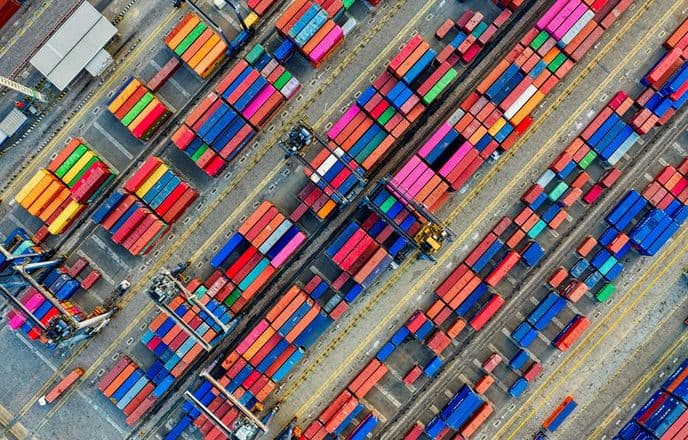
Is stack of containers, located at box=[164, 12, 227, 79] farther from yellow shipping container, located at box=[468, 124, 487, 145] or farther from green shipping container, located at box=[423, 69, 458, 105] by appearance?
yellow shipping container, located at box=[468, 124, 487, 145]

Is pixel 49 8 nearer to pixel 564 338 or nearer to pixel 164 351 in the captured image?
pixel 164 351

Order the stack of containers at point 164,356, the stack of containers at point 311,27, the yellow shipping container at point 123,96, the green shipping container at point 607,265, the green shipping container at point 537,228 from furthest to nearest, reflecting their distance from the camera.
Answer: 1. the green shipping container at point 607,265
2. the green shipping container at point 537,228
3. the stack of containers at point 164,356
4. the yellow shipping container at point 123,96
5. the stack of containers at point 311,27

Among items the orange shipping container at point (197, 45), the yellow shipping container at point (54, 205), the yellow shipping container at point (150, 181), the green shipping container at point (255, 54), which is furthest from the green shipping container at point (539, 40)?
the yellow shipping container at point (54, 205)

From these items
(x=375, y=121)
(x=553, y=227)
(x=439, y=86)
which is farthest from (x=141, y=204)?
(x=553, y=227)

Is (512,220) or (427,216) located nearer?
(427,216)

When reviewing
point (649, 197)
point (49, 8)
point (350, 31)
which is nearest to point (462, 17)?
point (350, 31)

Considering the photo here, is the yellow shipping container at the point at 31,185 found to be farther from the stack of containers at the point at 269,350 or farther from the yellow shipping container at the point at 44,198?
the stack of containers at the point at 269,350
